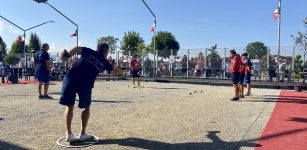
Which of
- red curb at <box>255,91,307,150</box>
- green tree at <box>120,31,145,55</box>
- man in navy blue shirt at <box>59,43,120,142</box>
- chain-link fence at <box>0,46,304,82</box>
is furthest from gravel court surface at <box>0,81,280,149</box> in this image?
green tree at <box>120,31,145,55</box>

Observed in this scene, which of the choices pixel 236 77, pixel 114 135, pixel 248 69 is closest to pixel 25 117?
pixel 114 135

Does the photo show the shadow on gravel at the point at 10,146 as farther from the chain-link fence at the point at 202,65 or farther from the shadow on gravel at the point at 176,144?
the chain-link fence at the point at 202,65

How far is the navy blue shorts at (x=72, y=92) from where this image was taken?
5.83 m

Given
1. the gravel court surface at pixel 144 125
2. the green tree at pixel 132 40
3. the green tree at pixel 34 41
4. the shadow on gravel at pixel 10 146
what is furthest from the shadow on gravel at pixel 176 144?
the green tree at pixel 34 41

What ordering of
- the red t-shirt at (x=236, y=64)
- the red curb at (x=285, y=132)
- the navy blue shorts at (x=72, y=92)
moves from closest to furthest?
the navy blue shorts at (x=72, y=92) < the red curb at (x=285, y=132) < the red t-shirt at (x=236, y=64)

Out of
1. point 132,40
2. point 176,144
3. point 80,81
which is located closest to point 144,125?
point 176,144

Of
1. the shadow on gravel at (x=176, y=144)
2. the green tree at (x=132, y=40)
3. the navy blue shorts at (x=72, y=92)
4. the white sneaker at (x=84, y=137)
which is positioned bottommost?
the shadow on gravel at (x=176, y=144)

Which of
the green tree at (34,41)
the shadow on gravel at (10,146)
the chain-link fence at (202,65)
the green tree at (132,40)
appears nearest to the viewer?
the shadow on gravel at (10,146)

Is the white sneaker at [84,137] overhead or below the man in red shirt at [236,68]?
below

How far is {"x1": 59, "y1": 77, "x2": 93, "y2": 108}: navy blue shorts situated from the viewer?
5.83 m

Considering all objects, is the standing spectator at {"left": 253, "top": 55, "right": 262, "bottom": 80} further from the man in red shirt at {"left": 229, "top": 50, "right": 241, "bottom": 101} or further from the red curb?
the red curb

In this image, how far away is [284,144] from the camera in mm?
6051

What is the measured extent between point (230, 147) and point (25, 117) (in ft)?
16.1

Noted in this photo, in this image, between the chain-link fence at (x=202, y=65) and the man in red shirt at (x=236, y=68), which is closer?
the man in red shirt at (x=236, y=68)
